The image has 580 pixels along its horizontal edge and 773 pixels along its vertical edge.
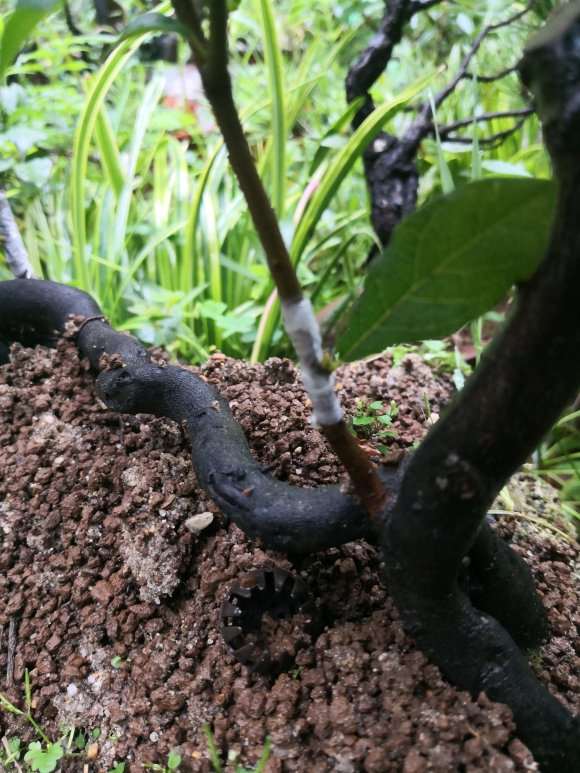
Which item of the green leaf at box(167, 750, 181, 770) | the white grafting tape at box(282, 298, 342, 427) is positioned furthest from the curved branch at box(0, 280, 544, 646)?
the green leaf at box(167, 750, 181, 770)

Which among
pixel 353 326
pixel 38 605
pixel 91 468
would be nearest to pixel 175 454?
pixel 91 468

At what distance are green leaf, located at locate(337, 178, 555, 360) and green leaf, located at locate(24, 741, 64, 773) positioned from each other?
63 cm

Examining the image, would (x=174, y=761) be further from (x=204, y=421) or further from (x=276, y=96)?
(x=276, y=96)

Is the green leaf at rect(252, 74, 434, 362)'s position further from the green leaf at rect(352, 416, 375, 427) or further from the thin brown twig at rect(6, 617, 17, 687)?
the thin brown twig at rect(6, 617, 17, 687)

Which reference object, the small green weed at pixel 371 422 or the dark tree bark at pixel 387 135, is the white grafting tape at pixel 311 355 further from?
the dark tree bark at pixel 387 135

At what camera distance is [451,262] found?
20.3 inches

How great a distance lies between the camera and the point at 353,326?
58 centimetres

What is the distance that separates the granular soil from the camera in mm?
659

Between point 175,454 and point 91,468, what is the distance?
0.14 meters

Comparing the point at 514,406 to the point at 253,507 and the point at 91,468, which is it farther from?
the point at 91,468

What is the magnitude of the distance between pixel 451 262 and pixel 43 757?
2.51 feet

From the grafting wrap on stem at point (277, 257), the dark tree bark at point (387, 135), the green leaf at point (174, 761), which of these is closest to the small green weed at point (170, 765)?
the green leaf at point (174, 761)

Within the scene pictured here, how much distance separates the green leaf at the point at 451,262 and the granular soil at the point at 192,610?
210 mm

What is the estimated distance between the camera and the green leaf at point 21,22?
1.54 feet
